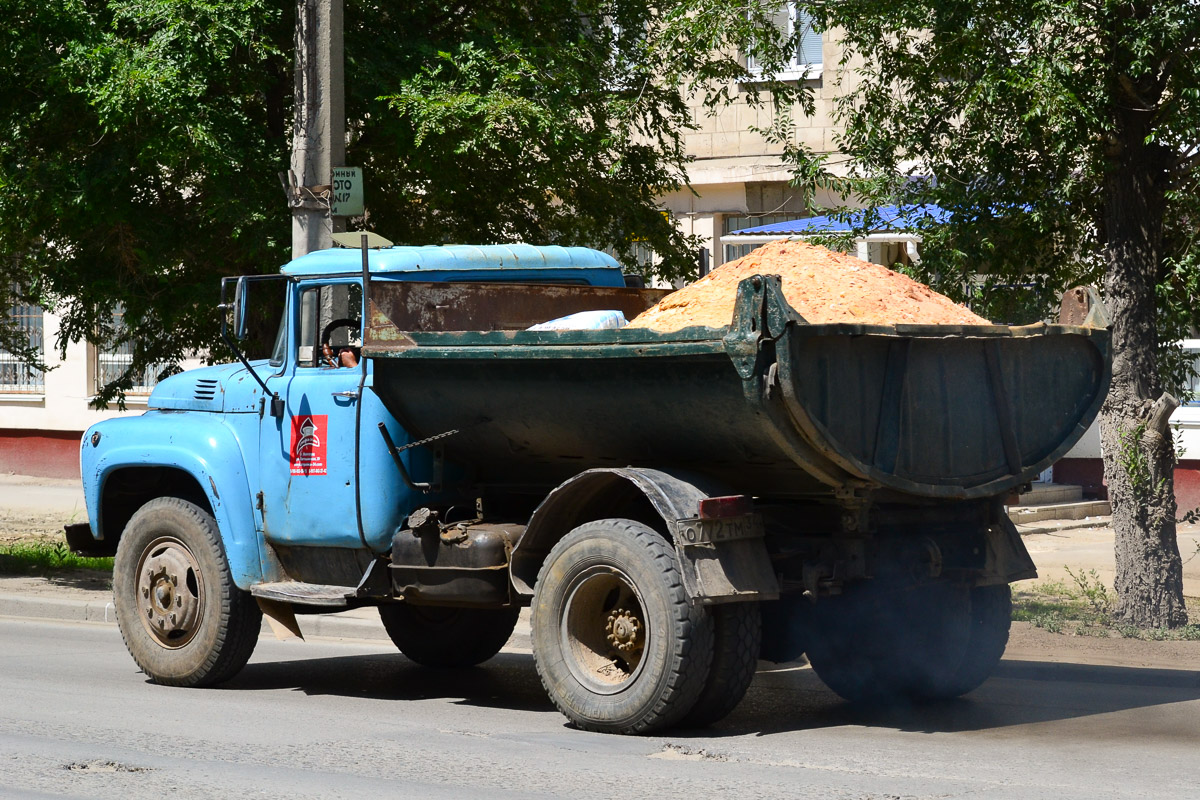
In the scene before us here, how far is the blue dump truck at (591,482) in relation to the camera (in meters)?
6.93

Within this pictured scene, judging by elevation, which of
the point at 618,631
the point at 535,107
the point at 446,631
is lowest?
the point at 446,631

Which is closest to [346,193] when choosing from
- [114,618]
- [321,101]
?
[321,101]

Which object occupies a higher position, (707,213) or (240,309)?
(707,213)

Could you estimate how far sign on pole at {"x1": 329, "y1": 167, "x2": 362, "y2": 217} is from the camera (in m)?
10.5

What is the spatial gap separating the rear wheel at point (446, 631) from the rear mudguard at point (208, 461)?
1095 mm

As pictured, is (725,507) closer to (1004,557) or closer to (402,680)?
(1004,557)

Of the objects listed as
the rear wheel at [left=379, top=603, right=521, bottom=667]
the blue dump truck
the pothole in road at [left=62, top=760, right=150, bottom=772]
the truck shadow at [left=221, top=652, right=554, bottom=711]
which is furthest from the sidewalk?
the pothole in road at [left=62, top=760, right=150, bottom=772]

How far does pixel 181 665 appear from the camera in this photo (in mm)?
8844

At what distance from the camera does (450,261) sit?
27.9 ft

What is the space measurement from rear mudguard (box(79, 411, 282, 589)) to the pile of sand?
8.13ft

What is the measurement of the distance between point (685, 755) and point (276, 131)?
7.33 meters

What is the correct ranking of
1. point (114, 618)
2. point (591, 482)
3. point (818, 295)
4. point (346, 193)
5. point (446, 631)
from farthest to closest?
point (114, 618) → point (346, 193) → point (446, 631) → point (818, 295) → point (591, 482)

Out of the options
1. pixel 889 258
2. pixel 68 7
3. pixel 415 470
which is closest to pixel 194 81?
pixel 68 7

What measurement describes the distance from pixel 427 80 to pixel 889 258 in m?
10.4
